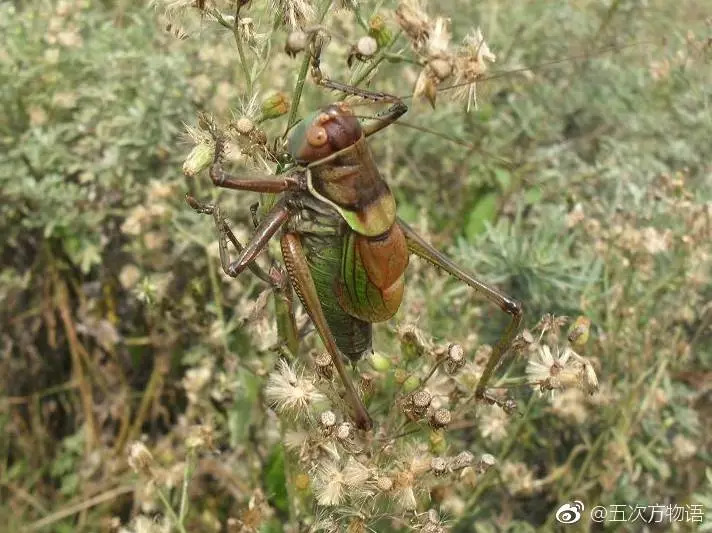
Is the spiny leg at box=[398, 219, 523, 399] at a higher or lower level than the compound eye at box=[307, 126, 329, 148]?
lower


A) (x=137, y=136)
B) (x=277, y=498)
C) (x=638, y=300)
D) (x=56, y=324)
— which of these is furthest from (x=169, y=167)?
(x=638, y=300)

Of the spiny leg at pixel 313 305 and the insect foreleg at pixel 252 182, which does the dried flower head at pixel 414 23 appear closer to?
the insect foreleg at pixel 252 182

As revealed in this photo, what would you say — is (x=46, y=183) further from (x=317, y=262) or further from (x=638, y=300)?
(x=638, y=300)

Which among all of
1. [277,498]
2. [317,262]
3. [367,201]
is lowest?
[277,498]

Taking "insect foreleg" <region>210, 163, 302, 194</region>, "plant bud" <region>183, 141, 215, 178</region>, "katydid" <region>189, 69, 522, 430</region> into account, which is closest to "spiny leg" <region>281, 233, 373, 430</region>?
"katydid" <region>189, 69, 522, 430</region>

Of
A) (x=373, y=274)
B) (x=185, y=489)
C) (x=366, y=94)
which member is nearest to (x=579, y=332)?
(x=373, y=274)

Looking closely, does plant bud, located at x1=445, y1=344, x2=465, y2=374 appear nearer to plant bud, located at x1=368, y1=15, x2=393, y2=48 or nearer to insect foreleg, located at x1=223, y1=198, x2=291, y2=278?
insect foreleg, located at x1=223, y1=198, x2=291, y2=278

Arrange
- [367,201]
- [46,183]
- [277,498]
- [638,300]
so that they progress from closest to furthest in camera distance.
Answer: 1. [367,201]
2. [277,498]
3. [638,300]
4. [46,183]
